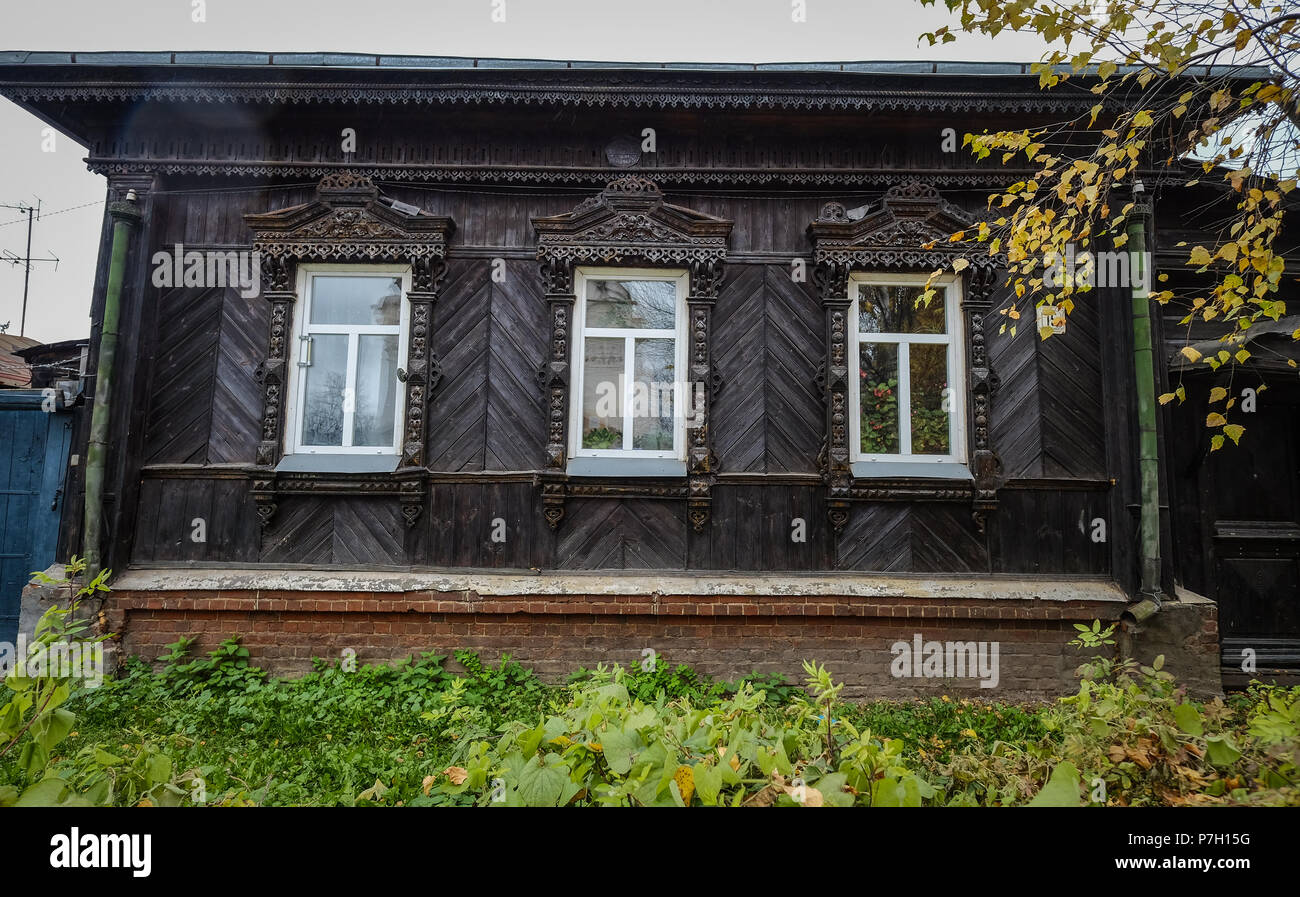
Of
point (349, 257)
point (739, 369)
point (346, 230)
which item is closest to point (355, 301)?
point (349, 257)

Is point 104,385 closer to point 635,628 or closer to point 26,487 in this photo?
point 26,487

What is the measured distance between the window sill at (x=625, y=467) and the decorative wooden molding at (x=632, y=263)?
0.30ft

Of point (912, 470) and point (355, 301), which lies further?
point (355, 301)

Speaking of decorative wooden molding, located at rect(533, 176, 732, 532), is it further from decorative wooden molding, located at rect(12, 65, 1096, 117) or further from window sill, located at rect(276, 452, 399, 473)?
window sill, located at rect(276, 452, 399, 473)

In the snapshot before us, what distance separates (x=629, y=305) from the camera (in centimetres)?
609

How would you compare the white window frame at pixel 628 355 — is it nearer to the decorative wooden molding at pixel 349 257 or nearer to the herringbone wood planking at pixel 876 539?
the decorative wooden molding at pixel 349 257

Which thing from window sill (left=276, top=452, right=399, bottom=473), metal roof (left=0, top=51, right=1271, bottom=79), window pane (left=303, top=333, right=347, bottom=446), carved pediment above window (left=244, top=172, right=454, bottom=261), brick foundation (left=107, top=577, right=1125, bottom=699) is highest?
metal roof (left=0, top=51, right=1271, bottom=79)

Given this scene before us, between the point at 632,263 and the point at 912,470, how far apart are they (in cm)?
334

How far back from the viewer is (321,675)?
543 centimetres

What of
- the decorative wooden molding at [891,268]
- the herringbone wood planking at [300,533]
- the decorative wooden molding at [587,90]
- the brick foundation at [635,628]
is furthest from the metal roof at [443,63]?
the brick foundation at [635,628]

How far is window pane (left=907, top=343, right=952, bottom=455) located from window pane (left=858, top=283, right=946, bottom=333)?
211 millimetres

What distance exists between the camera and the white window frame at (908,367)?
590 cm

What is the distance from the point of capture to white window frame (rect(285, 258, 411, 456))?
596 cm

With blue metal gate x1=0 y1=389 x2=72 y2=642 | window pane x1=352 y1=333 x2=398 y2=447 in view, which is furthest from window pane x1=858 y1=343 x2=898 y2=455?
blue metal gate x1=0 y1=389 x2=72 y2=642
